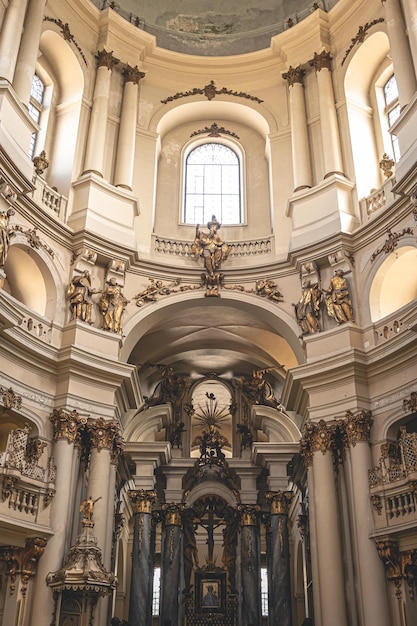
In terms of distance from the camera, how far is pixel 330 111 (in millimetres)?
19469

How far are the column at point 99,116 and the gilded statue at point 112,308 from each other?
3.48m

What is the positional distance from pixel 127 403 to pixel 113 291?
2891mm

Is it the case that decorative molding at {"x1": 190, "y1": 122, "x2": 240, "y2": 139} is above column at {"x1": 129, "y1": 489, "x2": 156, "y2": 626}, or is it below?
above

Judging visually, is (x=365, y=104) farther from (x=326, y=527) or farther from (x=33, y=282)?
(x=326, y=527)

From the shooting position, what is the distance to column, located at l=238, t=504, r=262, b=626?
2027 centimetres

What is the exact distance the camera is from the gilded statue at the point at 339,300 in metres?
16.3

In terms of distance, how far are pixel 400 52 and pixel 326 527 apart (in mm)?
11458

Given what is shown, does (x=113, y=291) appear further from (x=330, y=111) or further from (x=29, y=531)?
(x=330, y=111)

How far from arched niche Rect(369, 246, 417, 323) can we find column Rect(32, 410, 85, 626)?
24.2 feet

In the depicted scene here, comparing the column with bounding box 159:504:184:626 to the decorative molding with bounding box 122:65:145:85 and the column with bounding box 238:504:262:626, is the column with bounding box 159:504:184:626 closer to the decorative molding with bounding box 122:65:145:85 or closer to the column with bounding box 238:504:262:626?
the column with bounding box 238:504:262:626

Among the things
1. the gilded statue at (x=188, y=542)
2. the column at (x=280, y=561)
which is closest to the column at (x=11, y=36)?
the gilded statue at (x=188, y=542)

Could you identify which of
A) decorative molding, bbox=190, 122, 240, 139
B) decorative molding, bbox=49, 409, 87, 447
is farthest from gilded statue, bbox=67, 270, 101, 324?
decorative molding, bbox=190, 122, 240, 139

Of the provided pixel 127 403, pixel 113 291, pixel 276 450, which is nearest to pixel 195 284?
pixel 113 291

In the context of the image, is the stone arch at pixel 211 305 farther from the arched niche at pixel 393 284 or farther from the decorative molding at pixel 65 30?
the decorative molding at pixel 65 30
